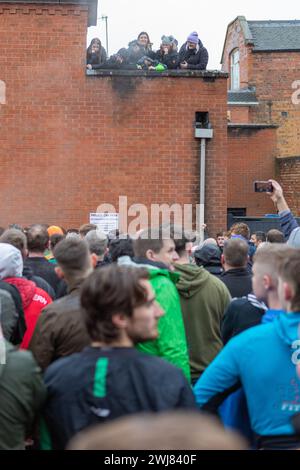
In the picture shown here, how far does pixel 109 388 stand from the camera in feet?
9.16

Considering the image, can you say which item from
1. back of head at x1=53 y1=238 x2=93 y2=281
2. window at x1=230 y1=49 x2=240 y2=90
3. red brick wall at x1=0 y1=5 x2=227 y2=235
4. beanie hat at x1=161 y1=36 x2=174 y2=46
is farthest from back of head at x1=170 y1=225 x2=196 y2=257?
window at x1=230 y1=49 x2=240 y2=90

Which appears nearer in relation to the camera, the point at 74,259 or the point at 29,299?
the point at 74,259

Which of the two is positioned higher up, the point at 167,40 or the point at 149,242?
the point at 167,40

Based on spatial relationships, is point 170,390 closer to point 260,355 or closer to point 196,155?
point 260,355

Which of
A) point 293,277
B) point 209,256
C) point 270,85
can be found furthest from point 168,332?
point 270,85

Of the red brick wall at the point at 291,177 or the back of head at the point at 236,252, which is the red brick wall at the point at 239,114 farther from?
the back of head at the point at 236,252

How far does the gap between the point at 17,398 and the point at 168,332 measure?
3.59 feet

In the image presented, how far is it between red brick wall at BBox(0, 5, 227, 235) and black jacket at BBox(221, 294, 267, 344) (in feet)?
34.6

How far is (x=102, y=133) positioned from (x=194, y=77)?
98.7 inches

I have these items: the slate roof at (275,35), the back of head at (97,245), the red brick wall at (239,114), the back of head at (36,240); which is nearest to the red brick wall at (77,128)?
the back of head at (36,240)

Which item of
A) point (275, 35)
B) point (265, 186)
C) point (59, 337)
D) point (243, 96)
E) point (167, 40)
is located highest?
point (275, 35)

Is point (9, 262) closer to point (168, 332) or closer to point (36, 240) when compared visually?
point (36, 240)

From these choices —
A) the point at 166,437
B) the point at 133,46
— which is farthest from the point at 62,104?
the point at 166,437

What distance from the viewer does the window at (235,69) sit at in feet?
130
